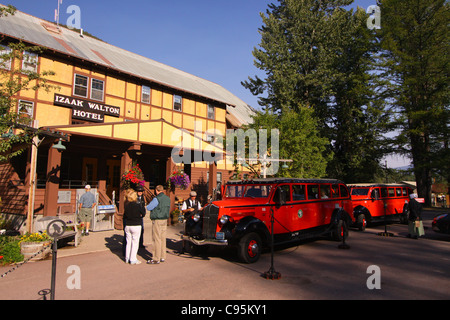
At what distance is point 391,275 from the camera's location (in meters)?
6.39

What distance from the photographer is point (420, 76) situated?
25.9m

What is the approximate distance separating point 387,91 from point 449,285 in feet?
85.9

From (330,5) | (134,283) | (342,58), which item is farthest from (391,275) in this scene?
(330,5)

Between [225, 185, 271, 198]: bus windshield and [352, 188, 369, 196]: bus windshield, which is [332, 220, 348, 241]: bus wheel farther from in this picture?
[352, 188, 369, 196]: bus windshield

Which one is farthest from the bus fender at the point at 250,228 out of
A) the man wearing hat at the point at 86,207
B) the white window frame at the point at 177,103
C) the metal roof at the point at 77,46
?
the white window frame at the point at 177,103

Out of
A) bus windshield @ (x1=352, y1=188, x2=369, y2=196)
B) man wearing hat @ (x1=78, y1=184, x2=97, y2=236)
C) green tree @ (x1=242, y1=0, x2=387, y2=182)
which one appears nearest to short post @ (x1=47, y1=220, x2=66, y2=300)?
man wearing hat @ (x1=78, y1=184, x2=97, y2=236)

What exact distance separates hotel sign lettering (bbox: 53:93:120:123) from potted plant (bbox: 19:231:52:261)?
10.4 meters

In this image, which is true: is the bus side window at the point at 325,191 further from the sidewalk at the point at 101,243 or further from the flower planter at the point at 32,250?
the flower planter at the point at 32,250

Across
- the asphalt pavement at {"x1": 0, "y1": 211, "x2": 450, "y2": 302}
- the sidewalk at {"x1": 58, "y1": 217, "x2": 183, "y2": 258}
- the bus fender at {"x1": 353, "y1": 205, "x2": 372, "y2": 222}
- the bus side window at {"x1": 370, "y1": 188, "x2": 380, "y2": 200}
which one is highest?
the bus side window at {"x1": 370, "y1": 188, "x2": 380, "y2": 200}

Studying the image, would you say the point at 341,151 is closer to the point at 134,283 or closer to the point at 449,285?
the point at 449,285

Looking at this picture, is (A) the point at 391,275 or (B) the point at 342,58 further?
(B) the point at 342,58

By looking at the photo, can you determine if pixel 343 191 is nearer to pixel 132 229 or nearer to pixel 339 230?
pixel 339 230

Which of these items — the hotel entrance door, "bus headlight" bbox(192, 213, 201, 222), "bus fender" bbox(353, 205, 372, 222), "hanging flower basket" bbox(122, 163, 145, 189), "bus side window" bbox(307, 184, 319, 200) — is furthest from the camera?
the hotel entrance door

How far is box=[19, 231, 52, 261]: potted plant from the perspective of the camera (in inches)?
309
